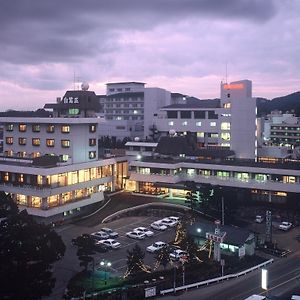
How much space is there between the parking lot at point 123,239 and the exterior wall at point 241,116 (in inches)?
1038

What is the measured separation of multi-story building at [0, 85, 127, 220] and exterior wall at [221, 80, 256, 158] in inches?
811

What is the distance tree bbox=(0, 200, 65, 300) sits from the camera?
70.6 ft

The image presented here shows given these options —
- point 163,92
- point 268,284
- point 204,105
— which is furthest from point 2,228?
point 163,92

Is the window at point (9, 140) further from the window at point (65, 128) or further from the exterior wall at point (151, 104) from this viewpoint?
the exterior wall at point (151, 104)

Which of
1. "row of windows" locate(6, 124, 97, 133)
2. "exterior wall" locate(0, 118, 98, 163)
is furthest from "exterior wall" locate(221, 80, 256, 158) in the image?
"row of windows" locate(6, 124, 97, 133)

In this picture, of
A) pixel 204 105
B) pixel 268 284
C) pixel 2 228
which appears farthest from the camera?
pixel 204 105

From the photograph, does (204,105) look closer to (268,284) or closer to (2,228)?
(268,284)

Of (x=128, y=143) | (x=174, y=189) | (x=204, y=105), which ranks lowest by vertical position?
(x=174, y=189)

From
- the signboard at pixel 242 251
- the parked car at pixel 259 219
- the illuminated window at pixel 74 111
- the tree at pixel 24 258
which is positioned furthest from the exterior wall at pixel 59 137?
the tree at pixel 24 258

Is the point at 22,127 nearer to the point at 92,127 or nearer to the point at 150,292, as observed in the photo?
the point at 92,127

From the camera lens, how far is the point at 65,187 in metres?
42.1

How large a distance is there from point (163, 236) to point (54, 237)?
45.7 ft

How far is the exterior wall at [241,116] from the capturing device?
64188 mm

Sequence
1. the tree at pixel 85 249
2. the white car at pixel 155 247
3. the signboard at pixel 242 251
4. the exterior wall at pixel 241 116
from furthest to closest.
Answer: the exterior wall at pixel 241 116 < the white car at pixel 155 247 < the signboard at pixel 242 251 < the tree at pixel 85 249
